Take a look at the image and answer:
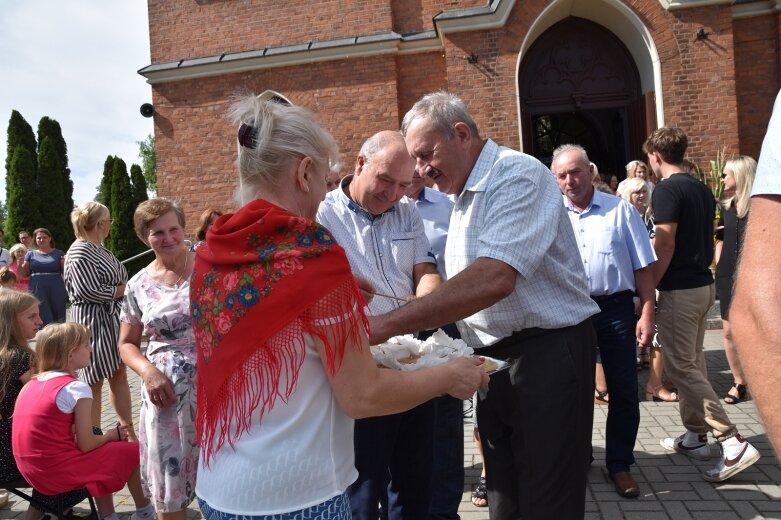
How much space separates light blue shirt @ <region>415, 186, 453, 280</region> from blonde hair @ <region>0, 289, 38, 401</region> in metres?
2.71

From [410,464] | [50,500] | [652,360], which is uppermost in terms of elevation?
[410,464]

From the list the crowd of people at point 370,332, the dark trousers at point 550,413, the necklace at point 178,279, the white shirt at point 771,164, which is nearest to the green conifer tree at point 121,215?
the crowd of people at point 370,332

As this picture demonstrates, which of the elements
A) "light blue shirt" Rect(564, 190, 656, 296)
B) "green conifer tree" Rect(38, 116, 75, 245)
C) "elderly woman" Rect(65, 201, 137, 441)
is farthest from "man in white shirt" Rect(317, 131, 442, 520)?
"green conifer tree" Rect(38, 116, 75, 245)

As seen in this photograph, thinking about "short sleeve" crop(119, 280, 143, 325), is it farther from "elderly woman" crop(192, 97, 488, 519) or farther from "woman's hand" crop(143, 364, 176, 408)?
"elderly woman" crop(192, 97, 488, 519)

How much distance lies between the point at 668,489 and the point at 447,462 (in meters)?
1.71

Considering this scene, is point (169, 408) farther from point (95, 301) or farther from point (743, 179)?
point (743, 179)

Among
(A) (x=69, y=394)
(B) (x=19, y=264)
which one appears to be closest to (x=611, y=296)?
(A) (x=69, y=394)

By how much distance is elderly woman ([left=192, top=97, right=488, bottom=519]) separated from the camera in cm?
154

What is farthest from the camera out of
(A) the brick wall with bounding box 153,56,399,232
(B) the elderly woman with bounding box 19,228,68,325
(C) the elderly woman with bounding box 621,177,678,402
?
(A) the brick wall with bounding box 153,56,399,232

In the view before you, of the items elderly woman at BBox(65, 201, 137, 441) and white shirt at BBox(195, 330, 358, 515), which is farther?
elderly woman at BBox(65, 201, 137, 441)

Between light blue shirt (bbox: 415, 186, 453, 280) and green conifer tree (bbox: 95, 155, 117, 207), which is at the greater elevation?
green conifer tree (bbox: 95, 155, 117, 207)

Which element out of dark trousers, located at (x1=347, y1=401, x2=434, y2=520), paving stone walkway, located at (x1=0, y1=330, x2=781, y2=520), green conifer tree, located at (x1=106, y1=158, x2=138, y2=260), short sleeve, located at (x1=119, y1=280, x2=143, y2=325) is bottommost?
paving stone walkway, located at (x1=0, y1=330, x2=781, y2=520)

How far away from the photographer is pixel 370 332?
191cm

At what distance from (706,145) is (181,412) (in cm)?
1037
